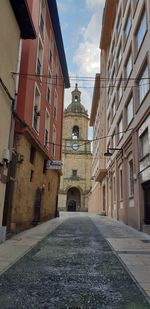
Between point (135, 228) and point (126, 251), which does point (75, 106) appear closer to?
point (135, 228)

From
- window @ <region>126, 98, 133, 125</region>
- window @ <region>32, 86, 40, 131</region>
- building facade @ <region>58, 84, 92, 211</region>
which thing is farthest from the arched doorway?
window @ <region>32, 86, 40, 131</region>

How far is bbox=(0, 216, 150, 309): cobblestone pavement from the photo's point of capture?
11.5 ft

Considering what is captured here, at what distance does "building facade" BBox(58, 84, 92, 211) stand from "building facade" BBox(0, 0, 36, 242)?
43.1 metres

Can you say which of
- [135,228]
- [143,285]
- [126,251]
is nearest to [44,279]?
[143,285]

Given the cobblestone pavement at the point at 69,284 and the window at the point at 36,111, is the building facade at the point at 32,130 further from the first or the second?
the cobblestone pavement at the point at 69,284

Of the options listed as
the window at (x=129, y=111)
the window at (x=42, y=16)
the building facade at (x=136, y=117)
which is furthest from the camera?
the window at (x=42, y=16)

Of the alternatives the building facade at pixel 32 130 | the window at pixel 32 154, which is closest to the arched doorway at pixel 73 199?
the building facade at pixel 32 130

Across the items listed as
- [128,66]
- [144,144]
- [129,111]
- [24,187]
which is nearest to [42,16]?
[128,66]

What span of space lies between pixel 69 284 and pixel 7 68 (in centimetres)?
703

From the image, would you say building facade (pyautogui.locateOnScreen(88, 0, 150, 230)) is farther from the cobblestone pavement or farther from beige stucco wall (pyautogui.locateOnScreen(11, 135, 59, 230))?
the cobblestone pavement

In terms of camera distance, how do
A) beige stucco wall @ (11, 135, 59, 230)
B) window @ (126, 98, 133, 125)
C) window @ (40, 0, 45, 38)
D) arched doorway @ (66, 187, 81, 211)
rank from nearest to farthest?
beige stucco wall @ (11, 135, 59, 230) → window @ (126, 98, 133, 125) → window @ (40, 0, 45, 38) → arched doorway @ (66, 187, 81, 211)

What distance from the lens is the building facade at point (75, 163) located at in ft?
177

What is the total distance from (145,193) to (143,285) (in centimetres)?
808

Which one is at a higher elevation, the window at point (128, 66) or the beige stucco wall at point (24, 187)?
the window at point (128, 66)
